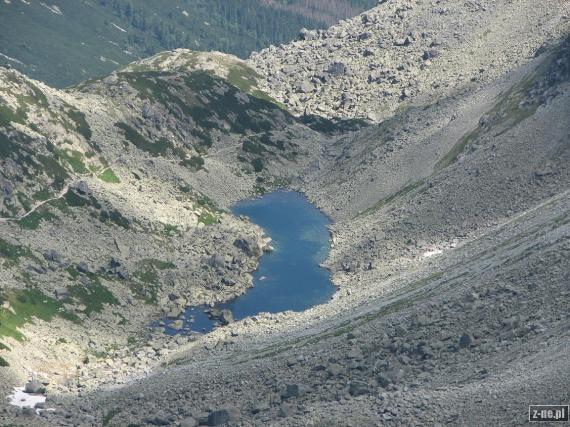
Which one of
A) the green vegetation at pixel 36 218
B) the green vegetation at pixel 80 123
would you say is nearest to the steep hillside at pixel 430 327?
the green vegetation at pixel 36 218

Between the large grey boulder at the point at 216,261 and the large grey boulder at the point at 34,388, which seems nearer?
the large grey boulder at the point at 34,388

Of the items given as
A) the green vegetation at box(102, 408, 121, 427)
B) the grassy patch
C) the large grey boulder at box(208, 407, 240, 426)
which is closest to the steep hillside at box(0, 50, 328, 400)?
the green vegetation at box(102, 408, 121, 427)

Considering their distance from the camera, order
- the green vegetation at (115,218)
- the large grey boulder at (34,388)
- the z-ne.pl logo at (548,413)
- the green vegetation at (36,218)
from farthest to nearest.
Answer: the green vegetation at (115,218)
the green vegetation at (36,218)
the large grey boulder at (34,388)
the z-ne.pl logo at (548,413)

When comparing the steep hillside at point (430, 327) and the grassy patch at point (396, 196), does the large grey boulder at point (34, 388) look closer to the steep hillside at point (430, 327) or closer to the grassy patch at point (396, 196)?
the steep hillside at point (430, 327)

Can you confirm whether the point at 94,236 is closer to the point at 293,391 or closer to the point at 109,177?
the point at 109,177

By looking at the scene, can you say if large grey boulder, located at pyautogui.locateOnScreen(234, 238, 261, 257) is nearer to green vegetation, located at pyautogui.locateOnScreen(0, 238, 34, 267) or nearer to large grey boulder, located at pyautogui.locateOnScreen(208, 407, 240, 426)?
green vegetation, located at pyautogui.locateOnScreen(0, 238, 34, 267)

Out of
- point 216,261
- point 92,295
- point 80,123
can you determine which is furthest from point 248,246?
point 80,123

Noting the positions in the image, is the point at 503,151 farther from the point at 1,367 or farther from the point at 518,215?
the point at 1,367
